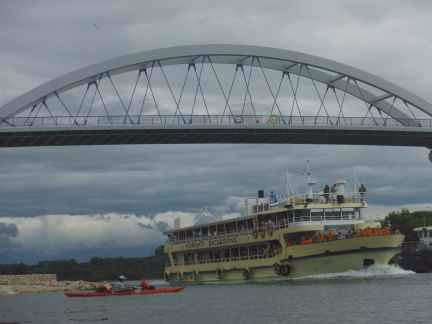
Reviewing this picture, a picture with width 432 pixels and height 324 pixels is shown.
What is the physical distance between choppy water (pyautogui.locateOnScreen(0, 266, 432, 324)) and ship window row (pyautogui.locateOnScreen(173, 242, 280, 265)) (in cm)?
513

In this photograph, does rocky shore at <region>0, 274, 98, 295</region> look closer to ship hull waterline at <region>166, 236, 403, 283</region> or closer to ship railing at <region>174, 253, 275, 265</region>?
ship railing at <region>174, 253, 275, 265</region>

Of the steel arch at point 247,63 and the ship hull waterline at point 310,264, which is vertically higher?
the steel arch at point 247,63

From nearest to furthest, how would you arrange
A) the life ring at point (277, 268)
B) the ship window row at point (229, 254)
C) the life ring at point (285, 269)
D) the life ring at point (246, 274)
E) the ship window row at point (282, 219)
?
the life ring at point (285, 269)
the life ring at point (277, 268)
the ship window row at point (282, 219)
the ship window row at point (229, 254)
the life ring at point (246, 274)

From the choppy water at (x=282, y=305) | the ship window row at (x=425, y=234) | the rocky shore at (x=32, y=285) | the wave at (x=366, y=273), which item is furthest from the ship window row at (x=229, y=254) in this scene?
the ship window row at (x=425, y=234)

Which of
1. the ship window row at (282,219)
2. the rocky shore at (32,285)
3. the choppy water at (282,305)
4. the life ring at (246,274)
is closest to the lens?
the choppy water at (282,305)

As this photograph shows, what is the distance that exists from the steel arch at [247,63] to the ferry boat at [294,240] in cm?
641

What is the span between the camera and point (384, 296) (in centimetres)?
3934

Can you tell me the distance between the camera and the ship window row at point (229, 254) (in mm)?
58938

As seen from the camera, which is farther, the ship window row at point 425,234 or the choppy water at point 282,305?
the ship window row at point 425,234

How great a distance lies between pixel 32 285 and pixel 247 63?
38.6 m

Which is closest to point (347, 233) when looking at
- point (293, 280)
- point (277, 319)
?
point (293, 280)

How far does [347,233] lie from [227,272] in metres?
13.1

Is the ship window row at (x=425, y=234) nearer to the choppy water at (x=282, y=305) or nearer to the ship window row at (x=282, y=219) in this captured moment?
the ship window row at (x=282, y=219)

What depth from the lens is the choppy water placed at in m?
33.3
